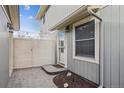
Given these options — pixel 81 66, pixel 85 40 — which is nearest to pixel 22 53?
pixel 81 66

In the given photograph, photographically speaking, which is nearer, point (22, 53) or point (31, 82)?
point (31, 82)

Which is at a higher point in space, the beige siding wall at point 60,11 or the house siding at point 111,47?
the beige siding wall at point 60,11

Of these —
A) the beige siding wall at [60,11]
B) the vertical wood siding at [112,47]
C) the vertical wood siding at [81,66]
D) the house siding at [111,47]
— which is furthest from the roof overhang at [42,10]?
the vertical wood siding at [112,47]

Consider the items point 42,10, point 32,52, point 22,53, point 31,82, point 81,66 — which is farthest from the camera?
point 42,10

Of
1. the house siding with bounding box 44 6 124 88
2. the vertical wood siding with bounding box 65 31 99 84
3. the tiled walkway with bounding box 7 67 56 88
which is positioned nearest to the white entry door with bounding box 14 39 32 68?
the tiled walkway with bounding box 7 67 56 88

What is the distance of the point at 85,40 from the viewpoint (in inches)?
162

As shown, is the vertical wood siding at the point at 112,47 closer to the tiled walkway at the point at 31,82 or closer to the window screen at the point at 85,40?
the window screen at the point at 85,40

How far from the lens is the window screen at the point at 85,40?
3697 mm

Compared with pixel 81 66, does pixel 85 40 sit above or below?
above

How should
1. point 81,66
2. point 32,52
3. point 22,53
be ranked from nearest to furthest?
point 81,66
point 22,53
point 32,52

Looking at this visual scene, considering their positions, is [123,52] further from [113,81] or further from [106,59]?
[113,81]

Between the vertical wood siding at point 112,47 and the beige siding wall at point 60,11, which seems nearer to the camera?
the vertical wood siding at point 112,47

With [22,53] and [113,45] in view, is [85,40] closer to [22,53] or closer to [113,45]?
[113,45]

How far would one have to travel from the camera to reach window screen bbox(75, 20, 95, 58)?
3.70 metres
